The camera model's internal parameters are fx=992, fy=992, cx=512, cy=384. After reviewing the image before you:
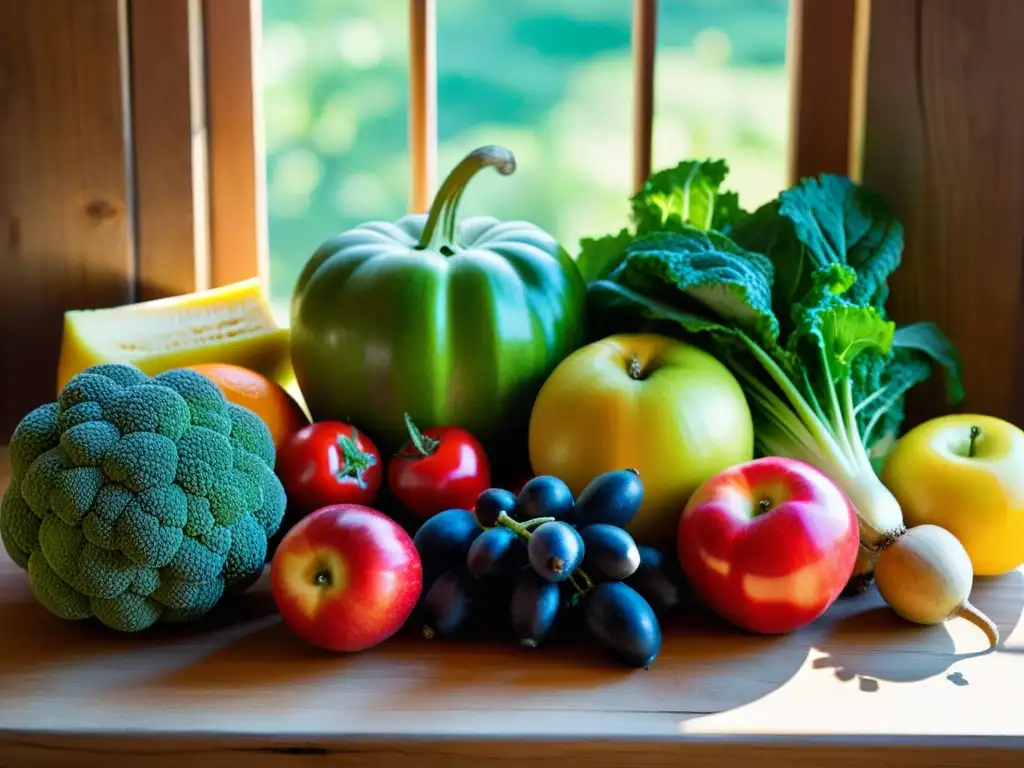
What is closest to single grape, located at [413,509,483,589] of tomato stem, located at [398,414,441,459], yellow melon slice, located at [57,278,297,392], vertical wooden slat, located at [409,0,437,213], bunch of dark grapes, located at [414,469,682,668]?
bunch of dark grapes, located at [414,469,682,668]

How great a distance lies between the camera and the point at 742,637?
717 mm

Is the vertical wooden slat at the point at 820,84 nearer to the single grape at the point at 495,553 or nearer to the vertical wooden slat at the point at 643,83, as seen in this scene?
the vertical wooden slat at the point at 643,83

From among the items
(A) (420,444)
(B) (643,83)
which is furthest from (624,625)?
(B) (643,83)

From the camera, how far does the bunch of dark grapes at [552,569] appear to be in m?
0.66

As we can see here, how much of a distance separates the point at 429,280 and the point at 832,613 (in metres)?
0.43

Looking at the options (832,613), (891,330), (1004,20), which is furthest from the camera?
(1004,20)

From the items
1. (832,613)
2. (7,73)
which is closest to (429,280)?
(832,613)

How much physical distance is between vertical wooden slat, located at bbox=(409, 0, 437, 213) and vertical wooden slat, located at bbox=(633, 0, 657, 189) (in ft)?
0.73

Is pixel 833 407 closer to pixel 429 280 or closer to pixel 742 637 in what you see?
pixel 742 637

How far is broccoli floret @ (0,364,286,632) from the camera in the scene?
0.66 metres

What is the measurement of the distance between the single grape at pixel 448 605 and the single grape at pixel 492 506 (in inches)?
1.7

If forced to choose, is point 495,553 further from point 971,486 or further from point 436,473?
point 971,486

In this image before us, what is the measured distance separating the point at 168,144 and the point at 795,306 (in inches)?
26.6

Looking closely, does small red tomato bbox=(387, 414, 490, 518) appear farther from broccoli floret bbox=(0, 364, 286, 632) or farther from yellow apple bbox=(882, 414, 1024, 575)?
yellow apple bbox=(882, 414, 1024, 575)
